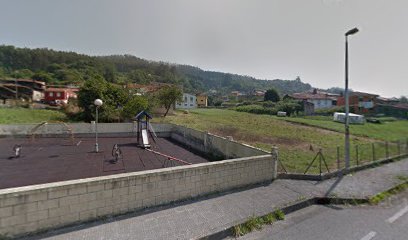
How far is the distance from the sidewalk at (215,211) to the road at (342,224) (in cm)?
54

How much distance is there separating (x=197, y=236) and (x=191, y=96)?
79360mm

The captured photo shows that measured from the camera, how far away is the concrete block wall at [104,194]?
4773 millimetres

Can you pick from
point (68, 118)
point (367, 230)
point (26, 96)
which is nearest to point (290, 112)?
point (68, 118)

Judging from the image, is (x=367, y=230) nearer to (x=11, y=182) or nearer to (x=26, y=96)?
(x=11, y=182)

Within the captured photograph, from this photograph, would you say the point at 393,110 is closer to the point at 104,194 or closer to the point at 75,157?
the point at 75,157

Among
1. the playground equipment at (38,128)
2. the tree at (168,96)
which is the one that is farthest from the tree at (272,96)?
the playground equipment at (38,128)

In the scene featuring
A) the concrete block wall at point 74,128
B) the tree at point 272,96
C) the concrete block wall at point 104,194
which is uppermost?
the tree at point 272,96

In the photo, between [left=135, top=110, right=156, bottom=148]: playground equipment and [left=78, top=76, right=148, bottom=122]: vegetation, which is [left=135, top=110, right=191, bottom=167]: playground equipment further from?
[left=78, top=76, right=148, bottom=122]: vegetation

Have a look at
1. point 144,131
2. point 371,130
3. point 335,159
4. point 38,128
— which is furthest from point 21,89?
point 371,130

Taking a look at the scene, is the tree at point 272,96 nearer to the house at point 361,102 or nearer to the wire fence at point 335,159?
the house at point 361,102

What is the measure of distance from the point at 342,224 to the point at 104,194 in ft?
19.9

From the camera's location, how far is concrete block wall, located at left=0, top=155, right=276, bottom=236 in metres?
4.77

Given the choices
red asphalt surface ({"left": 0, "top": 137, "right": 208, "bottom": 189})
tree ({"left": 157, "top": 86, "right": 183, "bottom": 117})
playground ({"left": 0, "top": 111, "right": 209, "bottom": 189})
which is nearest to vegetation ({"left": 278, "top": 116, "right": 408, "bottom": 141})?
tree ({"left": 157, "top": 86, "right": 183, "bottom": 117})

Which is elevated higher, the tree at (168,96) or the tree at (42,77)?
the tree at (42,77)
